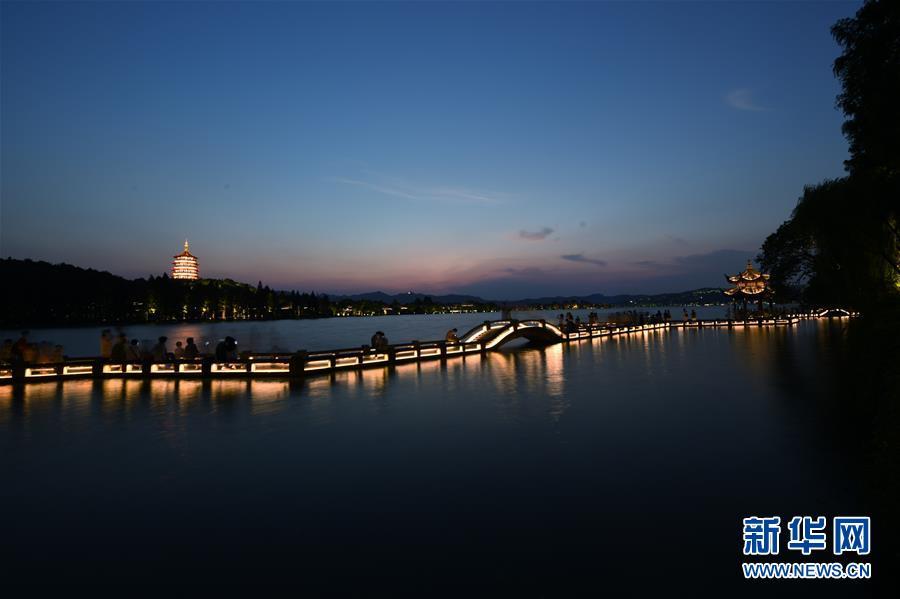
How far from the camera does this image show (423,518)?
6.18m

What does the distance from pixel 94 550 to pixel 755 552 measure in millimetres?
7287

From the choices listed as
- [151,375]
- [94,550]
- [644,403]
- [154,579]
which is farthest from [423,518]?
[151,375]

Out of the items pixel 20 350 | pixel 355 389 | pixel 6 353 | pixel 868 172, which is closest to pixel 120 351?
pixel 20 350

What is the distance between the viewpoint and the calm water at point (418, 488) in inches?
198

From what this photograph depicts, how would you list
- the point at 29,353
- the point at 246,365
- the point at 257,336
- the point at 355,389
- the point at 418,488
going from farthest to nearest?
the point at 257,336, the point at 246,365, the point at 29,353, the point at 355,389, the point at 418,488

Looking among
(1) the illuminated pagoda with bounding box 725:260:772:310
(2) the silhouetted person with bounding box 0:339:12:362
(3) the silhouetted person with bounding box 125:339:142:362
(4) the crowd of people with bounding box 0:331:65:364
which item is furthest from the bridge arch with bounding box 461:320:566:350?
(1) the illuminated pagoda with bounding box 725:260:772:310

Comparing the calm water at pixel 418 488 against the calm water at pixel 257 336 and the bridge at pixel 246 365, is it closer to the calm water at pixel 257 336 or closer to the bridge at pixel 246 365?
the bridge at pixel 246 365

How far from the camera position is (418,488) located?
725cm

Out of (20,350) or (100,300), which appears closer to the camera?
(20,350)

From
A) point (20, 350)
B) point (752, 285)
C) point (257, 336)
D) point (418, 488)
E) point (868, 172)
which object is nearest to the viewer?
point (418, 488)

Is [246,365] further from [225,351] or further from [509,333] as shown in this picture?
[509,333]

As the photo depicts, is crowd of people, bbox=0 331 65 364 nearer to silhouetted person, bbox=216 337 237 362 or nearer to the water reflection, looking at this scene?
→ the water reflection

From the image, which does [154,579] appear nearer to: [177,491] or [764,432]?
[177,491]

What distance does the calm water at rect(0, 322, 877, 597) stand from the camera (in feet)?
16.5
